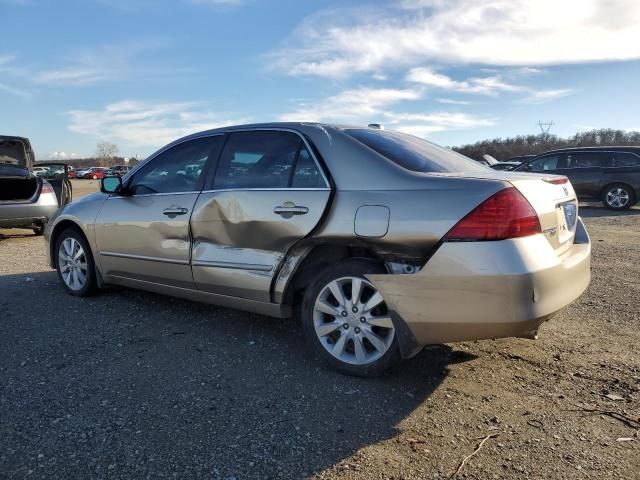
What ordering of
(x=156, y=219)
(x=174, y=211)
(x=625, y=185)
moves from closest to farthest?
(x=174, y=211) < (x=156, y=219) < (x=625, y=185)

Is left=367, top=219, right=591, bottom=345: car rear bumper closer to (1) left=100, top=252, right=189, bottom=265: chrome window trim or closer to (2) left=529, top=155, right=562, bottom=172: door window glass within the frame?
(1) left=100, top=252, right=189, bottom=265: chrome window trim

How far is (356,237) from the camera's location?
324cm

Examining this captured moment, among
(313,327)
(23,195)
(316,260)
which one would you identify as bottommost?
(313,327)

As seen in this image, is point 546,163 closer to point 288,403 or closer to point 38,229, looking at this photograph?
point 38,229

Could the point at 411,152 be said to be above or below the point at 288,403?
above

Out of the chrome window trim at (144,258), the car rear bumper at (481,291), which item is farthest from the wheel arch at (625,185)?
the chrome window trim at (144,258)

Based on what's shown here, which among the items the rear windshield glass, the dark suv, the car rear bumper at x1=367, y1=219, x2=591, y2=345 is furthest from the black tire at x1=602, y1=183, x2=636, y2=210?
the car rear bumper at x1=367, y1=219, x2=591, y2=345

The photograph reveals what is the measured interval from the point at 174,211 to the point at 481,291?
2.58 m

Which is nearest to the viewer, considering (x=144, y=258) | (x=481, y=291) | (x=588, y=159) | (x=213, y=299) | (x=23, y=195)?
(x=481, y=291)

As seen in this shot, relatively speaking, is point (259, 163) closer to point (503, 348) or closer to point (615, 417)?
point (503, 348)

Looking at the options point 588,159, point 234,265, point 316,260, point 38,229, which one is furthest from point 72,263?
point 588,159

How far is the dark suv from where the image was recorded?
13883 millimetres

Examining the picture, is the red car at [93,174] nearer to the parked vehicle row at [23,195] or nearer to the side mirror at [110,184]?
the parked vehicle row at [23,195]

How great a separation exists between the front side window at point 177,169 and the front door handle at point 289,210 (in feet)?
3.12
